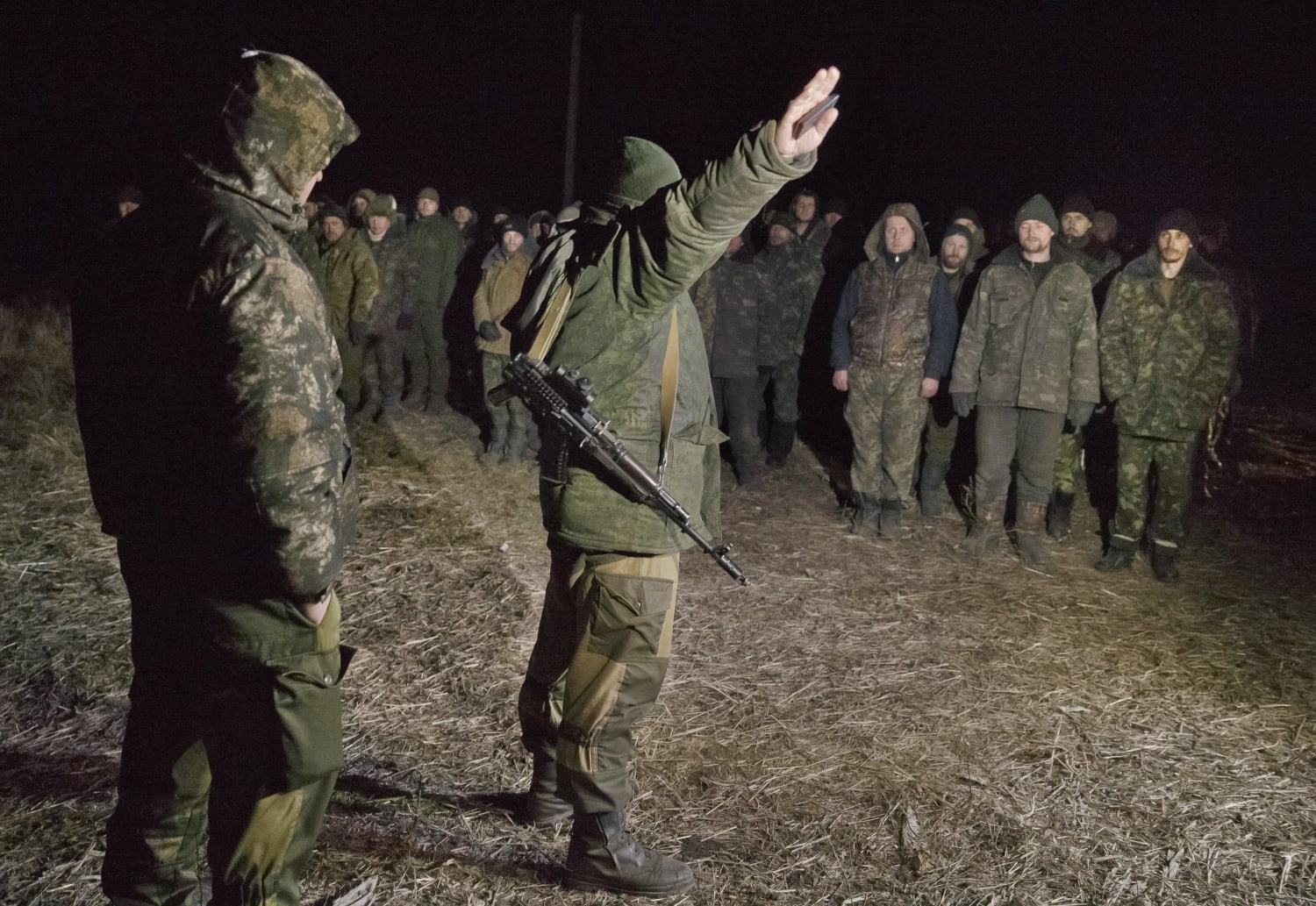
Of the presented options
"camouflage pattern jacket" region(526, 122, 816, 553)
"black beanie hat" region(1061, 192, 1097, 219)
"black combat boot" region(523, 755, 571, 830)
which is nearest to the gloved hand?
"black beanie hat" region(1061, 192, 1097, 219)

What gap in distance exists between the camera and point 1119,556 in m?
6.34

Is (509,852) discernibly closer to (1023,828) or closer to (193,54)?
(1023,828)

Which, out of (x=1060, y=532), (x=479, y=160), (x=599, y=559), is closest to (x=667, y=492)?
(x=599, y=559)

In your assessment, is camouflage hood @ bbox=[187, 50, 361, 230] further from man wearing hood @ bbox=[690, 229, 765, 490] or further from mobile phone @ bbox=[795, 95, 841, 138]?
man wearing hood @ bbox=[690, 229, 765, 490]

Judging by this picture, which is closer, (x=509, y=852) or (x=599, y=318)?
(x=599, y=318)

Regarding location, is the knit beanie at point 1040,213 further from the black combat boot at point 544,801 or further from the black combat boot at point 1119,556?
the black combat boot at point 544,801

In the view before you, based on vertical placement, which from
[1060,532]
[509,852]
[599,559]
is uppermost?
[599,559]

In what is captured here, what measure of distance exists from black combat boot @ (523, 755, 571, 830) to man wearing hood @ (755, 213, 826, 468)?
17.5 feet

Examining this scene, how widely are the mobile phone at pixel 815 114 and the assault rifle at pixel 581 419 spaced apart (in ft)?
3.03

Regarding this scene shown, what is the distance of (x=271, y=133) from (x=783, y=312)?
639 cm

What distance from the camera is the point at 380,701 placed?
13.8 ft

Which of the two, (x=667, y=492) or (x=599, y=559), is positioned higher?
(x=667, y=492)

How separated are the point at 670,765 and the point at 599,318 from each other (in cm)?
193

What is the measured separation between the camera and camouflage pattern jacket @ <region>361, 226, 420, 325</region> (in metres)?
9.08
